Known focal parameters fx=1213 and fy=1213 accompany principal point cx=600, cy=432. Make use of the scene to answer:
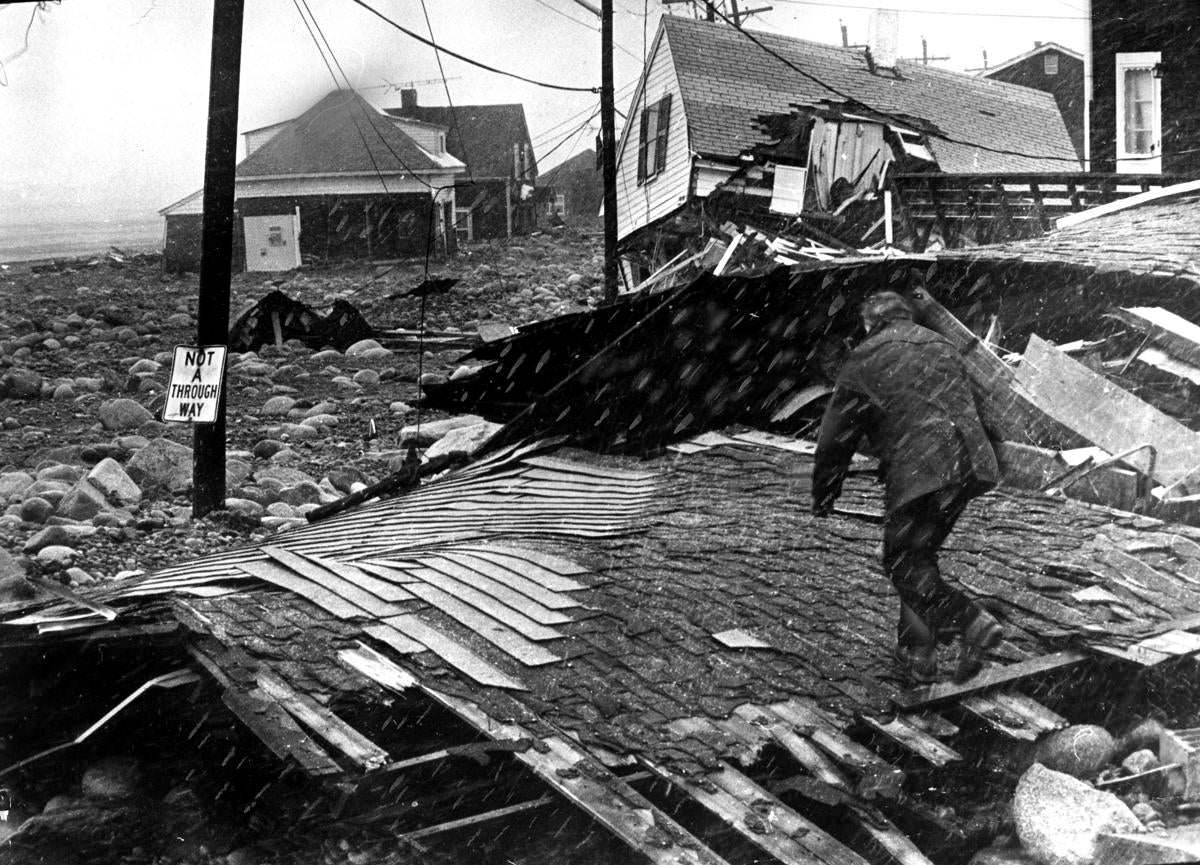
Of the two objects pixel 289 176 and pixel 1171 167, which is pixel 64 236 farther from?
pixel 289 176

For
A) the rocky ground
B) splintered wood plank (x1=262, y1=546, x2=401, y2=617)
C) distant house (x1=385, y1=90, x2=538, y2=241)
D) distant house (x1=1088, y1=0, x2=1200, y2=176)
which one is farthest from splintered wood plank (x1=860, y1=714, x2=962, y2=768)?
distant house (x1=385, y1=90, x2=538, y2=241)

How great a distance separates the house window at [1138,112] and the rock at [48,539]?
12.9 meters

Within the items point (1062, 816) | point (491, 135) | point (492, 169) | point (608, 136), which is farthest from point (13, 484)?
point (491, 135)

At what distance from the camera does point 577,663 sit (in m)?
4.71

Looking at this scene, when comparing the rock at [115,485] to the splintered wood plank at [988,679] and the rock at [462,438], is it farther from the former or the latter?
the splintered wood plank at [988,679]

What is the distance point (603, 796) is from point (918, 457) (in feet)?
6.18

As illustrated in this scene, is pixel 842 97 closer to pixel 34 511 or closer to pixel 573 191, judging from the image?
pixel 34 511

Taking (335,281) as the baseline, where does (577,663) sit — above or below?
below

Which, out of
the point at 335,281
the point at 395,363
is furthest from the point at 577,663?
the point at 335,281

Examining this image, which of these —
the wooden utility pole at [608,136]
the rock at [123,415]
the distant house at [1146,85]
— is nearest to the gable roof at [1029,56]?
the distant house at [1146,85]

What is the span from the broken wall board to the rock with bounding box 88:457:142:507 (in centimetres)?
694

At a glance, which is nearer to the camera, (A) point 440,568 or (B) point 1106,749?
(B) point 1106,749

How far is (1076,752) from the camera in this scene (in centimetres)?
432

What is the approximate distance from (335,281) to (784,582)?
2073 cm
